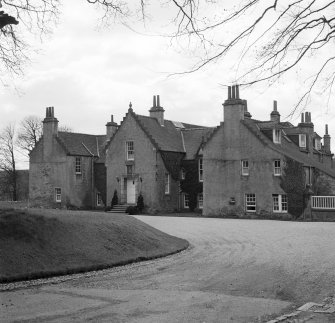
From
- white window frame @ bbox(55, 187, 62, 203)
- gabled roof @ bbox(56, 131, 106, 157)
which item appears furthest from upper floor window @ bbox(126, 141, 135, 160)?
white window frame @ bbox(55, 187, 62, 203)

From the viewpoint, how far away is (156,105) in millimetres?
53406

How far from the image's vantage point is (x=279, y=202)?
1671 inches

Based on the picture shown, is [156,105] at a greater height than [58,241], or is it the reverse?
[156,105]

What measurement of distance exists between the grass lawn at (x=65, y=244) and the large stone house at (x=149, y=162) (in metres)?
26.5

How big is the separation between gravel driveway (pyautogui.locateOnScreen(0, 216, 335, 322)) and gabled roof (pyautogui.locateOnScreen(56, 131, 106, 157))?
3527cm

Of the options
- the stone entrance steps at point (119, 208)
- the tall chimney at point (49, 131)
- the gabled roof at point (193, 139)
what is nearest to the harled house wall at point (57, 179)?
the tall chimney at point (49, 131)

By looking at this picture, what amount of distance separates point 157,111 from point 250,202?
14.5m

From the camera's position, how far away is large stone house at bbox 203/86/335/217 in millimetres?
42062

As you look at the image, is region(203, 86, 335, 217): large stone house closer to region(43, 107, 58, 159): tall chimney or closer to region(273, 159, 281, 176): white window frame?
region(273, 159, 281, 176): white window frame

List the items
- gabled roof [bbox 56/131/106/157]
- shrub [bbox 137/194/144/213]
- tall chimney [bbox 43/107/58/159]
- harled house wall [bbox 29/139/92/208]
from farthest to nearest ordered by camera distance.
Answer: tall chimney [bbox 43/107/58/159]
gabled roof [bbox 56/131/106/157]
harled house wall [bbox 29/139/92/208]
shrub [bbox 137/194/144/213]

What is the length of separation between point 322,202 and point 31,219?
27.6 metres

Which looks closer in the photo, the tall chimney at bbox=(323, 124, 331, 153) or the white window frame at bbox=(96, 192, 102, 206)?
the white window frame at bbox=(96, 192, 102, 206)

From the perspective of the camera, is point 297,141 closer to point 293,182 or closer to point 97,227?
point 293,182

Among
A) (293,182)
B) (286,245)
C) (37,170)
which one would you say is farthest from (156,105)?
(286,245)
